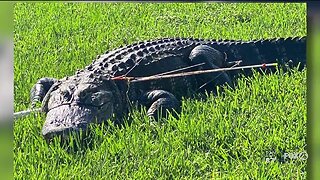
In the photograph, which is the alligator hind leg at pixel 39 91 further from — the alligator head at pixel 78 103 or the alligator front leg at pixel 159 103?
the alligator front leg at pixel 159 103

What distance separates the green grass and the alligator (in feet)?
0.16

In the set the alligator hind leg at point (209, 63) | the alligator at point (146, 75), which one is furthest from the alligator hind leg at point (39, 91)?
the alligator hind leg at point (209, 63)

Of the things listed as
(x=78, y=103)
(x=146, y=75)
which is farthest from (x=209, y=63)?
(x=78, y=103)

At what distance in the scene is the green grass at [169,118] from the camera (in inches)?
141

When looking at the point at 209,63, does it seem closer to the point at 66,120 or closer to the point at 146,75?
the point at 146,75

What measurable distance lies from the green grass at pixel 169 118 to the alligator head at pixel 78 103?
0.07m

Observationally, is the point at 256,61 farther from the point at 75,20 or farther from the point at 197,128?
the point at 75,20

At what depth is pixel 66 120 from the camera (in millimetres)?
3549

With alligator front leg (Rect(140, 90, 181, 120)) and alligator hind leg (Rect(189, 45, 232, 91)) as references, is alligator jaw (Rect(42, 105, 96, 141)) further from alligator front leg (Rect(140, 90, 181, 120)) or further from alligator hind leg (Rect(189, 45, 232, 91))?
alligator hind leg (Rect(189, 45, 232, 91))

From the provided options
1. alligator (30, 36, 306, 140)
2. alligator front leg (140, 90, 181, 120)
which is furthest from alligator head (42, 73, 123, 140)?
alligator front leg (140, 90, 181, 120)

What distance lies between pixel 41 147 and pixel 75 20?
0.69m

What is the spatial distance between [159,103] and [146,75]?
182 millimetres

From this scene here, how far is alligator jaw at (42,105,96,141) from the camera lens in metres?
3.52

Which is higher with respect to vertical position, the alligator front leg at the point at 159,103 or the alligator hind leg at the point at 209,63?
the alligator hind leg at the point at 209,63
